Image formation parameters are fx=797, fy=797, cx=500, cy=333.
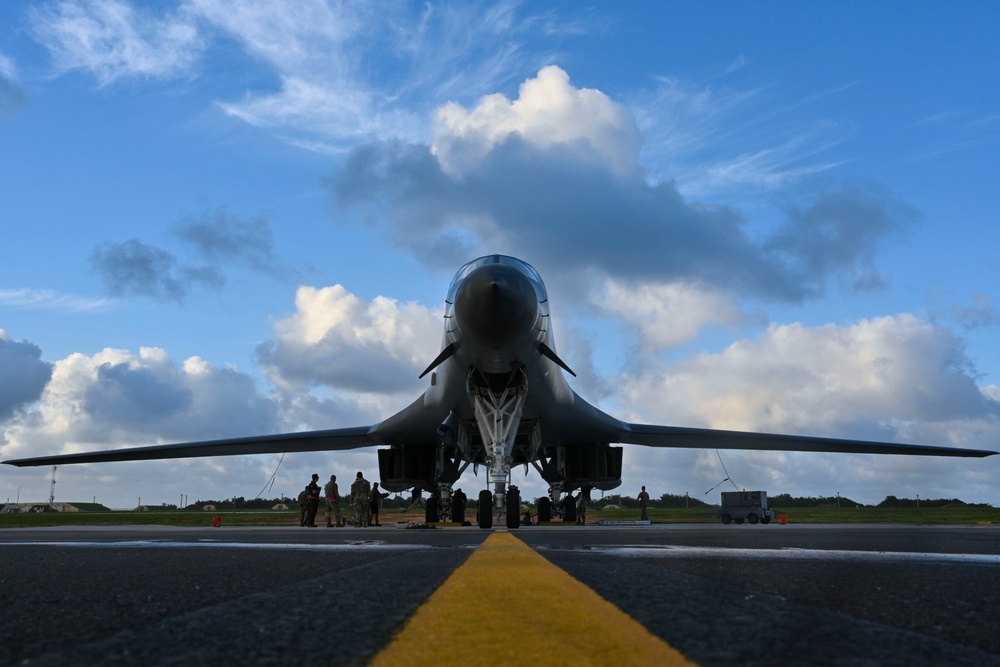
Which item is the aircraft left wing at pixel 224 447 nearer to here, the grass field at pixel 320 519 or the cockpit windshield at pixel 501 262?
the grass field at pixel 320 519

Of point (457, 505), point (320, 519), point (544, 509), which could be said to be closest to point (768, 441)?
point (544, 509)

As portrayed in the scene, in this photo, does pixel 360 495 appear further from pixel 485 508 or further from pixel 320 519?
pixel 320 519

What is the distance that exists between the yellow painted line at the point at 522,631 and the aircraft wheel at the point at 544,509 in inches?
677

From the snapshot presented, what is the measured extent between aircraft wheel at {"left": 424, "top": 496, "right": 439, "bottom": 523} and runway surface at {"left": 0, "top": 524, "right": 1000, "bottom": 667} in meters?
15.8

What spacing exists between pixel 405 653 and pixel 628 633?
22.4 inches

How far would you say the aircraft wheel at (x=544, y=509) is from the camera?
20.0 meters

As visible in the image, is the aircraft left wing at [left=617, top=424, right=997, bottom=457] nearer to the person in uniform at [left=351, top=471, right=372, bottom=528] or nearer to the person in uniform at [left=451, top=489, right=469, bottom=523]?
the person in uniform at [left=451, top=489, right=469, bottom=523]

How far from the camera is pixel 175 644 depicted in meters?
1.77

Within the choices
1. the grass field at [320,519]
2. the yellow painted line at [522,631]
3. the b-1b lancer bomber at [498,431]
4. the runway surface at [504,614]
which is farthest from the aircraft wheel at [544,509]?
the yellow painted line at [522,631]

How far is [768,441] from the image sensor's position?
21484mm

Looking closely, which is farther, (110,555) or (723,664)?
(110,555)

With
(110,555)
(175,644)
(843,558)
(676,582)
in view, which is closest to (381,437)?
(110,555)

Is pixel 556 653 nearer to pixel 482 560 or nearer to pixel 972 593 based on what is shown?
pixel 972 593

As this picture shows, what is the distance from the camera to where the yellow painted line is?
1.59 metres
